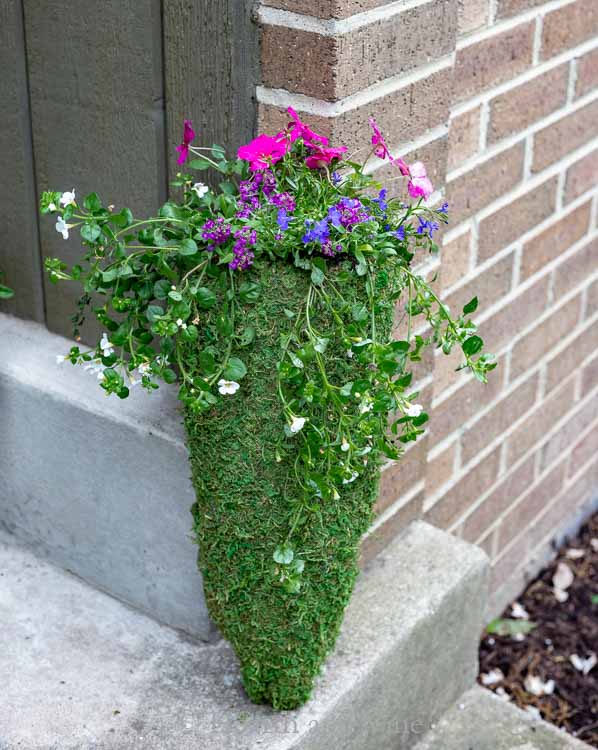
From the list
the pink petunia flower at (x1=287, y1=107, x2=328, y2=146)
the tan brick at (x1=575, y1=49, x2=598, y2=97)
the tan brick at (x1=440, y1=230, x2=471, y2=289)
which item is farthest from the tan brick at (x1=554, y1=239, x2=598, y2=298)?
the pink petunia flower at (x1=287, y1=107, x2=328, y2=146)

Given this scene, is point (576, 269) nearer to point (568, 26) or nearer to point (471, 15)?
point (568, 26)

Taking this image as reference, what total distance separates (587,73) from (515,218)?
427 mm

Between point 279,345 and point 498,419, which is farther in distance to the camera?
point 498,419

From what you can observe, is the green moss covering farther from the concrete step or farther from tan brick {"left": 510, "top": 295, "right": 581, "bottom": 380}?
tan brick {"left": 510, "top": 295, "right": 581, "bottom": 380}

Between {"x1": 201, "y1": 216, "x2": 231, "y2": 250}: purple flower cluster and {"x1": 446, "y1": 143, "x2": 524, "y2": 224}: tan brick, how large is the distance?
0.71m

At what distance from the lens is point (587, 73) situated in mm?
2520

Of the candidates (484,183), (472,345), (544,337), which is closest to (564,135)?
(484,183)

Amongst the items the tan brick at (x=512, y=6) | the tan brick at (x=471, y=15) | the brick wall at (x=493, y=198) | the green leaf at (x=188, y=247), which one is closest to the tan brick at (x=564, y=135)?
the brick wall at (x=493, y=198)

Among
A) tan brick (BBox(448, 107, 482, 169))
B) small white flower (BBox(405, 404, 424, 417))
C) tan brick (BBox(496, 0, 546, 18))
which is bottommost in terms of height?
small white flower (BBox(405, 404, 424, 417))

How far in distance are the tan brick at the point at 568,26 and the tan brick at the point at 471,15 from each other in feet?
0.95

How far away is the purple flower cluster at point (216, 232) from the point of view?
149 cm

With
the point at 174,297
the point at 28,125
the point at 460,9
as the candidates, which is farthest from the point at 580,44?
the point at 174,297

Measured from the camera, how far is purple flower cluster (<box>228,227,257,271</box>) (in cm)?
147

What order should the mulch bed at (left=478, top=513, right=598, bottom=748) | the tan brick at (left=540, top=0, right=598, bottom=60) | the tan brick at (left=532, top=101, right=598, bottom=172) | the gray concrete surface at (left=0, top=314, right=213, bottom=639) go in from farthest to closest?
1. the mulch bed at (left=478, top=513, right=598, bottom=748)
2. the tan brick at (left=532, top=101, right=598, bottom=172)
3. the tan brick at (left=540, top=0, right=598, bottom=60)
4. the gray concrete surface at (left=0, top=314, right=213, bottom=639)
